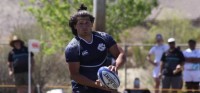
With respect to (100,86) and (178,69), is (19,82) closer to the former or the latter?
(178,69)

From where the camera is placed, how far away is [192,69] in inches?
674

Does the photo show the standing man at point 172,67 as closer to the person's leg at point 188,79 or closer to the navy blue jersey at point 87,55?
the person's leg at point 188,79

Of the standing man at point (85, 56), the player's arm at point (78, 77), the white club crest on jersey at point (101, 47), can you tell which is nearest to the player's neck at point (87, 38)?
the standing man at point (85, 56)

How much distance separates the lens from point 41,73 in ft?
65.5

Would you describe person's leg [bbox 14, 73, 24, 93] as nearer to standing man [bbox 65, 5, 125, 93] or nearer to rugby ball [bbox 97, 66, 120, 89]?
standing man [bbox 65, 5, 125, 93]

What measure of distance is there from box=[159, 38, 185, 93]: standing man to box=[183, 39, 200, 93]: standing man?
1.51ft

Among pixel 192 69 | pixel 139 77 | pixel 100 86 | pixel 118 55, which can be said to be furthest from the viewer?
pixel 139 77

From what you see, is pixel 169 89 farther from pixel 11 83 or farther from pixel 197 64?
pixel 11 83

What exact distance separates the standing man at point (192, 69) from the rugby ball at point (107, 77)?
898 cm

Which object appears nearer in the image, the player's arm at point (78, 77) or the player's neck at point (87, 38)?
the player's arm at point (78, 77)

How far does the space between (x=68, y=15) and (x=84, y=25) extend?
461 inches

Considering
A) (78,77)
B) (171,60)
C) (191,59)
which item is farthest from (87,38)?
(191,59)

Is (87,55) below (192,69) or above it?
above

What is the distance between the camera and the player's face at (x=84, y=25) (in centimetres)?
827
